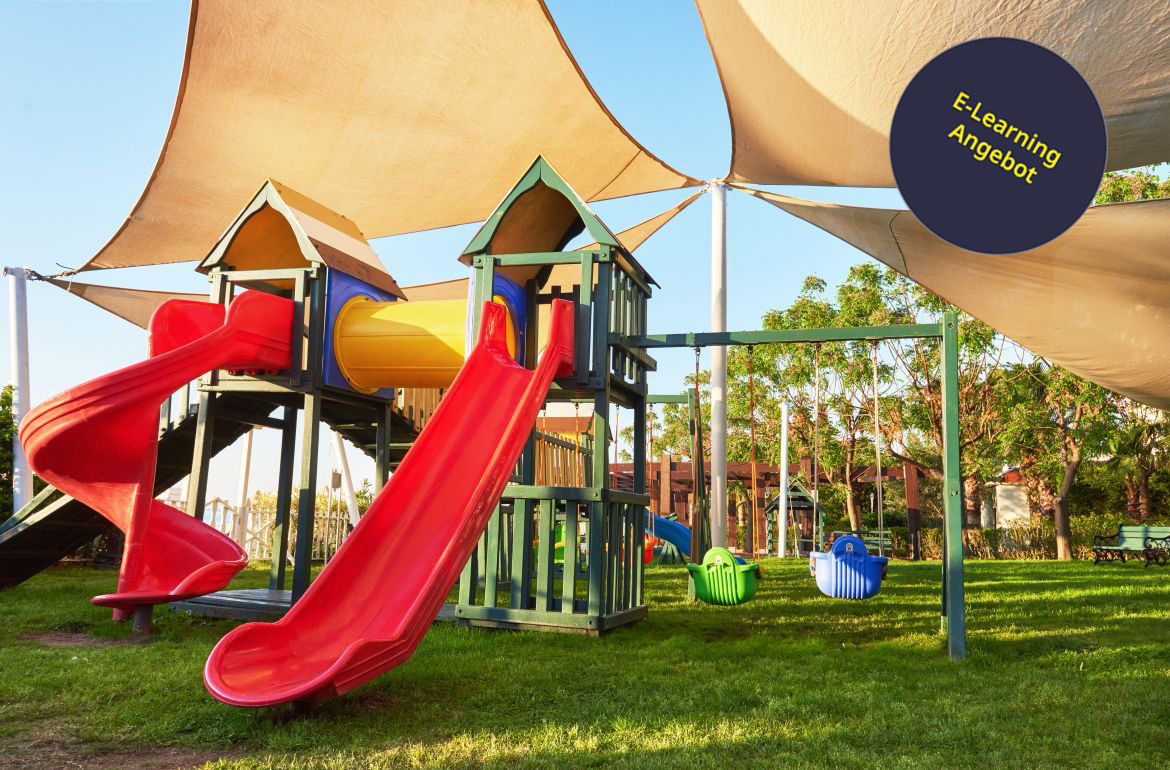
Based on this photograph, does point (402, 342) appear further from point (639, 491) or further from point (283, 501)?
point (639, 491)

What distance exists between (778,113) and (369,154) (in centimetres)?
475

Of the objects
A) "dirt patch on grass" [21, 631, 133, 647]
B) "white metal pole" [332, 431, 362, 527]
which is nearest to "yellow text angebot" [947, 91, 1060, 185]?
"dirt patch on grass" [21, 631, 133, 647]

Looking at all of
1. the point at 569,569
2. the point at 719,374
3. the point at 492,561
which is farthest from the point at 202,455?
the point at 719,374

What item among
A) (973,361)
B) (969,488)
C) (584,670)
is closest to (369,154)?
(584,670)

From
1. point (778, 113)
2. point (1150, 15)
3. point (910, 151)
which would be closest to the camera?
point (1150, 15)

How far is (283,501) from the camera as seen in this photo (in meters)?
7.73

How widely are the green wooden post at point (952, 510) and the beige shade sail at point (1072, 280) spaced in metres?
1.98

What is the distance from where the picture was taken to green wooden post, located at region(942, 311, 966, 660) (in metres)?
5.17

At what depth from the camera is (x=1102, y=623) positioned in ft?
21.8

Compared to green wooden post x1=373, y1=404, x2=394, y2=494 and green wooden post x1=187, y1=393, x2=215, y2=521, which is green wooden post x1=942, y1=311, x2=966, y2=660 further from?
green wooden post x1=187, y1=393, x2=215, y2=521

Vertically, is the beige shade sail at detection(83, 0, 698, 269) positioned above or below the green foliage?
below

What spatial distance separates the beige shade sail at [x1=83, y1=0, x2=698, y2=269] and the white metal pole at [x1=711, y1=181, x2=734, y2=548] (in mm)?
712

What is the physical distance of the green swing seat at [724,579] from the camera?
6816 millimetres

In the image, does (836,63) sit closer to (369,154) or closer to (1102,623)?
(1102,623)
